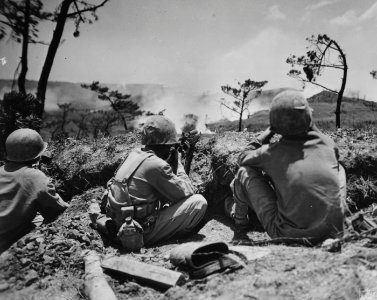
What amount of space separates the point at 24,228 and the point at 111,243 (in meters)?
1.00

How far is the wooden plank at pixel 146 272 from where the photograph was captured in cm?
268

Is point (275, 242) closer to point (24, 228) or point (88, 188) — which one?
point (24, 228)

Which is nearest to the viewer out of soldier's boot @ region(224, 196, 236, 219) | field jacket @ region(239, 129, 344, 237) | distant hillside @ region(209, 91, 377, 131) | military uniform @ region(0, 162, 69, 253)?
field jacket @ region(239, 129, 344, 237)

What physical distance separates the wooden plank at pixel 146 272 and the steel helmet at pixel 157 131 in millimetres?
1585

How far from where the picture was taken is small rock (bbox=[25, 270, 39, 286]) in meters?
3.00

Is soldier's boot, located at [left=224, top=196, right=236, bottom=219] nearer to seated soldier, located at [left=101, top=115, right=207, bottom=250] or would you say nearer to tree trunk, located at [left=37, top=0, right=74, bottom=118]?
seated soldier, located at [left=101, top=115, right=207, bottom=250]

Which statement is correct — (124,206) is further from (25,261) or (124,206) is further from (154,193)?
(25,261)

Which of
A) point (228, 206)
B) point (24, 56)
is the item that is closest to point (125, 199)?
point (228, 206)

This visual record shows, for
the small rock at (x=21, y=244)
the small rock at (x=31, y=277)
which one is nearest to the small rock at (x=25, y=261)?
the small rock at (x=31, y=277)

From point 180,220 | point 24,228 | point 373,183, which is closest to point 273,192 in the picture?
point 180,220

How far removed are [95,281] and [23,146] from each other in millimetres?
2066

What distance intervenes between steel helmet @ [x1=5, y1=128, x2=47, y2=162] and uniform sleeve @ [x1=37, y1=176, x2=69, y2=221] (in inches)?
15.4

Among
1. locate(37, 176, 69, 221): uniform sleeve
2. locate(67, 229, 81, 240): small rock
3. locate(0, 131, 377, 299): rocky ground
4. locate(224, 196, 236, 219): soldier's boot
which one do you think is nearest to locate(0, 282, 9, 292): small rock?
locate(0, 131, 377, 299): rocky ground

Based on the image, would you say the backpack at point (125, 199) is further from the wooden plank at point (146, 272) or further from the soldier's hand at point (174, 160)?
the wooden plank at point (146, 272)
